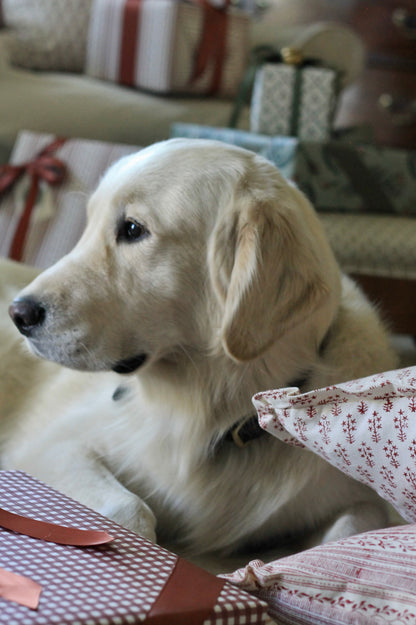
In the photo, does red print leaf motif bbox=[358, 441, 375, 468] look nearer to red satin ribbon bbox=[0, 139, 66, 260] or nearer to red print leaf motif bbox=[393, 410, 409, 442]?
red print leaf motif bbox=[393, 410, 409, 442]

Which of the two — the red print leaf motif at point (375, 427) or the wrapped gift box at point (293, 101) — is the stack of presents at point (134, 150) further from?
the red print leaf motif at point (375, 427)

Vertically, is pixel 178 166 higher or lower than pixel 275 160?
higher

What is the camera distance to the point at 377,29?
3877 mm

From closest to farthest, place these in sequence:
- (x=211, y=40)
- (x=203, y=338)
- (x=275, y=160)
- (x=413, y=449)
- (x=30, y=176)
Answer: (x=413, y=449), (x=203, y=338), (x=275, y=160), (x=30, y=176), (x=211, y=40)

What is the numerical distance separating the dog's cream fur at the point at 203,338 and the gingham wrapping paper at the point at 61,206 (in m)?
1.07

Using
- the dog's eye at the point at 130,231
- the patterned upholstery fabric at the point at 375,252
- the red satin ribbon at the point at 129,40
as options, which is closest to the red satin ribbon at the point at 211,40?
the red satin ribbon at the point at 129,40

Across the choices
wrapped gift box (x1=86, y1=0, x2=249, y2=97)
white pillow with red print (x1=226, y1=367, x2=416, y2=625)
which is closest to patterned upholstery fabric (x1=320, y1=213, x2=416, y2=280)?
wrapped gift box (x1=86, y1=0, x2=249, y2=97)

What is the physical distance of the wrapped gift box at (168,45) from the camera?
3.00 m

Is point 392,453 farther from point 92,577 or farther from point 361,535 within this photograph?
point 92,577

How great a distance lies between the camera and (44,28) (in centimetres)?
321

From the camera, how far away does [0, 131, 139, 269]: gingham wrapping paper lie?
227 cm

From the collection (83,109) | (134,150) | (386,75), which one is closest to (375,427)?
(134,150)

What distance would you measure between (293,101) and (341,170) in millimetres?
330

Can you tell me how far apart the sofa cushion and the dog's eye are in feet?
7.74
